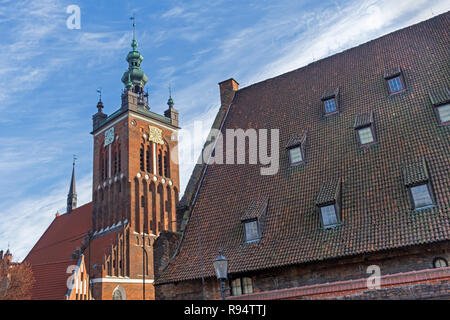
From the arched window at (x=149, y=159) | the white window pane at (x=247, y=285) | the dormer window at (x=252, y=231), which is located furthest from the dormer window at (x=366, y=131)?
the arched window at (x=149, y=159)

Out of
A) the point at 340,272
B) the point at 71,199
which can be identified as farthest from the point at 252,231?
the point at 71,199

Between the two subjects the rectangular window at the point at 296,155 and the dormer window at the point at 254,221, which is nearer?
the dormer window at the point at 254,221

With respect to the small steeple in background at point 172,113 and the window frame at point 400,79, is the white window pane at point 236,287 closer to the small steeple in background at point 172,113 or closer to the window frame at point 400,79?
the window frame at point 400,79

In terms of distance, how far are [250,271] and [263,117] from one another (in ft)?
23.7

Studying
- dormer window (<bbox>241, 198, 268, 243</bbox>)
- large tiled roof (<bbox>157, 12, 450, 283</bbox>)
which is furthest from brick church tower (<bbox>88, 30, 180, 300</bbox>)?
dormer window (<bbox>241, 198, 268, 243</bbox>)

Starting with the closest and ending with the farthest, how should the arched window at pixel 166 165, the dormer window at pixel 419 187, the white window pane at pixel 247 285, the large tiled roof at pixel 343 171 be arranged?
the dormer window at pixel 419 187, the large tiled roof at pixel 343 171, the white window pane at pixel 247 285, the arched window at pixel 166 165

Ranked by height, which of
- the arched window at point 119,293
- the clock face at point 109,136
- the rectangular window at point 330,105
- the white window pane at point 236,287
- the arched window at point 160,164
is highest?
the clock face at point 109,136

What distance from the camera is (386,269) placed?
11039 mm

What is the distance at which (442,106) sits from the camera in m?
12.8

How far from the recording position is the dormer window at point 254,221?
13.4 metres

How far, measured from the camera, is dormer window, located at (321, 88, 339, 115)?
50.9 ft

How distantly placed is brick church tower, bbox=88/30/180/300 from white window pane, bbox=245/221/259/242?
24.6 m

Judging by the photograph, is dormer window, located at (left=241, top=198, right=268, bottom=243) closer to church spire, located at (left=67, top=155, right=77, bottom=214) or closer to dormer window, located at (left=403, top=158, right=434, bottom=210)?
dormer window, located at (left=403, top=158, right=434, bottom=210)
